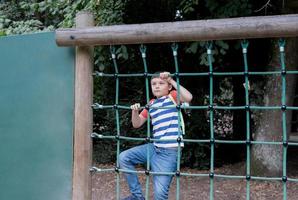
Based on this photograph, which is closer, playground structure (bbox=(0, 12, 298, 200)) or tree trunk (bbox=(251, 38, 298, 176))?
playground structure (bbox=(0, 12, 298, 200))

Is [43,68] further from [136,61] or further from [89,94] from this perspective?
[136,61]

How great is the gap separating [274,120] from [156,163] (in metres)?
2.75

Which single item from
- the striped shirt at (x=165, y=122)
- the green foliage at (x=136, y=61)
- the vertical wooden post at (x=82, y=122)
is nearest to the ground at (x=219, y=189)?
the green foliage at (x=136, y=61)

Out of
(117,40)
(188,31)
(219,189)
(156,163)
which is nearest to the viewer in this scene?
(188,31)

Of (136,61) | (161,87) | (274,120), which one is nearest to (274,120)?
(274,120)

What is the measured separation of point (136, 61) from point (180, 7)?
56.9 inches

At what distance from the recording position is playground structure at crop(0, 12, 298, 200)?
2.34m

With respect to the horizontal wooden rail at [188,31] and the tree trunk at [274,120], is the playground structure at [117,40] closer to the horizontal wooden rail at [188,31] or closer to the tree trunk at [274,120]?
the horizontal wooden rail at [188,31]

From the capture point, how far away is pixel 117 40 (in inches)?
101

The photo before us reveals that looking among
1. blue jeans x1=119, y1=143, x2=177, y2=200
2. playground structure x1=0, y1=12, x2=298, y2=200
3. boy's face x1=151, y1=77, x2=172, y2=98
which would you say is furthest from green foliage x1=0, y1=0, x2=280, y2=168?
playground structure x1=0, y1=12, x2=298, y2=200

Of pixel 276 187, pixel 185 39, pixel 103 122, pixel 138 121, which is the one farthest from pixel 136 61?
pixel 185 39

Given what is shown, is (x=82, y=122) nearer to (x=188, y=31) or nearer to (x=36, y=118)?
(x=36, y=118)

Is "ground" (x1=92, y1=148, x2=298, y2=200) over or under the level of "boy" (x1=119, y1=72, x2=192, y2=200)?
under

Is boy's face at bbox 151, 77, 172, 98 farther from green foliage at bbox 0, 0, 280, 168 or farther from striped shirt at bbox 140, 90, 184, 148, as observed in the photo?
green foliage at bbox 0, 0, 280, 168
